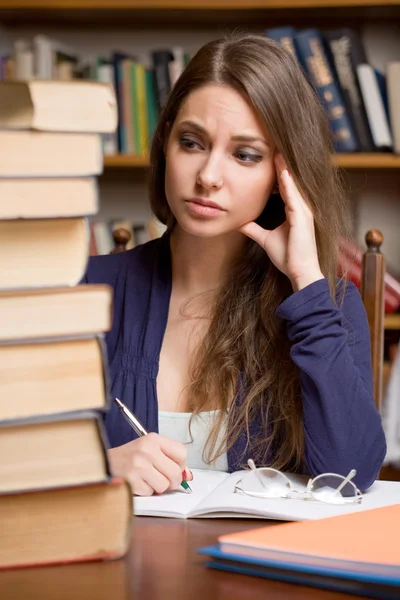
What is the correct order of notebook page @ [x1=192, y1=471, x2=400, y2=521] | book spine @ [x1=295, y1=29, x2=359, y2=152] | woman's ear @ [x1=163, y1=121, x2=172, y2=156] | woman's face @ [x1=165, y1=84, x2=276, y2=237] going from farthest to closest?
book spine @ [x1=295, y1=29, x2=359, y2=152] → woman's ear @ [x1=163, y1=121, x2=172, y2=156] → woman's face @ [x1=165, y1=84, x2=276, y2=237] → notebook page @ [x1=192, y1=471, x2=400, y2=521]

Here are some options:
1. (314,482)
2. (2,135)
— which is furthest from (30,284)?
(314,482)

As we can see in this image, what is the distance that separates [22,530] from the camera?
645 mm

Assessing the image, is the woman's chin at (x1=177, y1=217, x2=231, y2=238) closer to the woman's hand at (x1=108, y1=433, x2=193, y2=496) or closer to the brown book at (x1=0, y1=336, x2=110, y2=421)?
the woman's hand at (x1=108, y1=433, x2=193, y2=496)

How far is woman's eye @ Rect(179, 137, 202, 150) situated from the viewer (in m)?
1.35

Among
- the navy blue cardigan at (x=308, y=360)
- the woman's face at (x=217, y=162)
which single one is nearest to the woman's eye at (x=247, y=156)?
the woman's face at (x=217, y=162)

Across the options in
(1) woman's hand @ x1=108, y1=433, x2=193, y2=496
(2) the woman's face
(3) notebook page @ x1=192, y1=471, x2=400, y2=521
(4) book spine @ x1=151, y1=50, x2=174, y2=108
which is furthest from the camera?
(4) book spine @ x1=151, y1=50, x2=174, y2=108

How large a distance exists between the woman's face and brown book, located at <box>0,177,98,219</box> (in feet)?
2.20

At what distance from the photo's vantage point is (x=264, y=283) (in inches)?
57.4

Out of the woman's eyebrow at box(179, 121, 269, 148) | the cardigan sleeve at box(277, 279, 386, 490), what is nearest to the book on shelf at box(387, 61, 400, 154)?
A: the woman's eyebrow at box(179, 121, 269, 148)

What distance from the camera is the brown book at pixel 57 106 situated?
2.03 ft

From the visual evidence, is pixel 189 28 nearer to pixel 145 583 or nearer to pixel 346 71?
pixel 346 71

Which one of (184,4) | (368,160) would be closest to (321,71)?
(368,160)

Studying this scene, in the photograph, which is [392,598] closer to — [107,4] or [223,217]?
[223,217]

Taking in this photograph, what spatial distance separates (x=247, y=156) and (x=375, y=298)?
423mm
